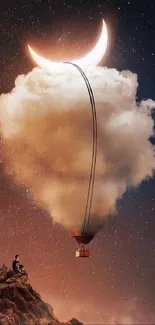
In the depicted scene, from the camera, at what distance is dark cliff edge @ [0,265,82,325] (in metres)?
28.7

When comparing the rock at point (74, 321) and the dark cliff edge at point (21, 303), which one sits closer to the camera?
the dark cliff edge at point (21, 303)

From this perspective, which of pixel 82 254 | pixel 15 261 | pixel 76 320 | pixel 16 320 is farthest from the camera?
pixel 76 320

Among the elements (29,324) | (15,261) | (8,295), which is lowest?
(29,324)

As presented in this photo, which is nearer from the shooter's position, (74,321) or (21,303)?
(21,303)

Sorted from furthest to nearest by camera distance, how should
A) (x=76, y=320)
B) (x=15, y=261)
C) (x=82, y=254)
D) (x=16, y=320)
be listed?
(x=76, y=320), (x=15, y=261), (x=16, y=320), (x=82, y=254)

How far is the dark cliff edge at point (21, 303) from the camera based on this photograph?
28.7 metres

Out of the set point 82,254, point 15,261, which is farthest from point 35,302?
point 82,254

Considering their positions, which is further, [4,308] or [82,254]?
[4,308]

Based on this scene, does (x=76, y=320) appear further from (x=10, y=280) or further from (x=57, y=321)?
(x=10, y=280)

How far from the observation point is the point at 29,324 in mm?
28656

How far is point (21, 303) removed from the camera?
29.7 meters

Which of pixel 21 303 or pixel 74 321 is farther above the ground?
pixel 21 303

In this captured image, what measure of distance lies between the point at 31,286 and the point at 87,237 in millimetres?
10709

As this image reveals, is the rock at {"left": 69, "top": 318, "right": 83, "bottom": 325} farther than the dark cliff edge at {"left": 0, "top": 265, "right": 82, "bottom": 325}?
Yes
